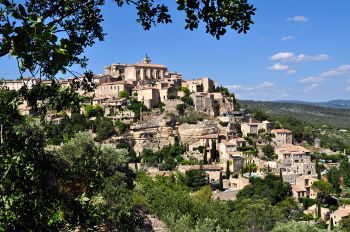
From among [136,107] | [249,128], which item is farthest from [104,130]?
[249,128]

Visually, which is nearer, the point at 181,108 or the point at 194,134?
the point at 194,134

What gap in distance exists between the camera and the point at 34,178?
15.6ft

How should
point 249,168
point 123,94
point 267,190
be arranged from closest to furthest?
point 267,190 < point 249,168 < point 123,94

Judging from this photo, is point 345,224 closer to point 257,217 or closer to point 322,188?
point 257,217

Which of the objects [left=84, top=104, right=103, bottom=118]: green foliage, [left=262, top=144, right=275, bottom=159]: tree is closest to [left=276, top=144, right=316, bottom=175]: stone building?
[left=262, top=144, right=275, bottom=159]: tree

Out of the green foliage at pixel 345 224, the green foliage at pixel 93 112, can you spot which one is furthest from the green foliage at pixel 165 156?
the green foliage at pixel 345 224

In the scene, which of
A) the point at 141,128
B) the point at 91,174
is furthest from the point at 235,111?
the point at 91,174

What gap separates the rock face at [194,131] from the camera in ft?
181

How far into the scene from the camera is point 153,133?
2176 inches

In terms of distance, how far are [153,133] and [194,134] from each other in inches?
227

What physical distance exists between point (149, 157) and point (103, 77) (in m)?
18.7

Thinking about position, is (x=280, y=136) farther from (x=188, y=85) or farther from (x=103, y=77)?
(x=103, y=77)


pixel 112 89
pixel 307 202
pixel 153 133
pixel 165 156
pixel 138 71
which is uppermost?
pixel 138 71

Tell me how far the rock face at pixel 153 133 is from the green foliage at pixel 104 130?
303cm
